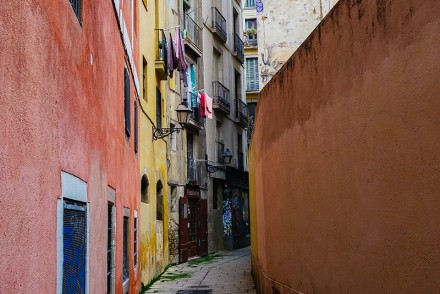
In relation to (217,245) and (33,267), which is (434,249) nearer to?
(33,267)

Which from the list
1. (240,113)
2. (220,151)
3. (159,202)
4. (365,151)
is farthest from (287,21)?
(240,113)

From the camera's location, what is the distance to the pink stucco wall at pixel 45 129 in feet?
9.99

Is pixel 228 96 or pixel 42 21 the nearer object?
pixel 42 21

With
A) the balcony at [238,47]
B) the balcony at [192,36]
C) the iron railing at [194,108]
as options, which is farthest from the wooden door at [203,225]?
the balcony at [238,47]

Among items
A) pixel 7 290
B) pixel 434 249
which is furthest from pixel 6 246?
pixel 434 249

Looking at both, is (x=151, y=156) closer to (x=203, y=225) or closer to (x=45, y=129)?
(x=203, y=225)

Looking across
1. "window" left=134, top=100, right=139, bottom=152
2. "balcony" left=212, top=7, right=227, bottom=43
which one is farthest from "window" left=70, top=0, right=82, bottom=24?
"balcony" left=212, top=7, right=227, bottom=43

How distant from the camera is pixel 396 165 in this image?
4039mm

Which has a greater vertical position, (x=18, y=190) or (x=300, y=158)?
(x=300, y=158)

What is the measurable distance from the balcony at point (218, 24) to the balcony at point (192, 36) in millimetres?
2442

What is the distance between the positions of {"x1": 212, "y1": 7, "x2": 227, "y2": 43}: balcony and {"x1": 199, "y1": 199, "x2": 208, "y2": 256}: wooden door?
26.3 feet

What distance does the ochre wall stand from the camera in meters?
3.62

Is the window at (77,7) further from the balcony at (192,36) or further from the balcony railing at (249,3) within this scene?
the balcony railing at (249,3)

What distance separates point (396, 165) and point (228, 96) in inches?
961
